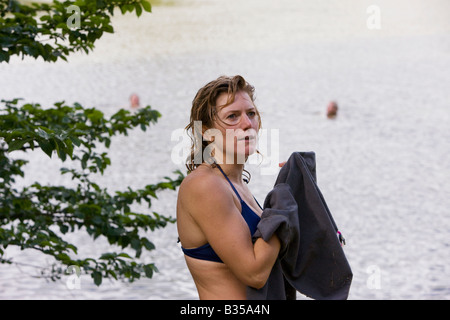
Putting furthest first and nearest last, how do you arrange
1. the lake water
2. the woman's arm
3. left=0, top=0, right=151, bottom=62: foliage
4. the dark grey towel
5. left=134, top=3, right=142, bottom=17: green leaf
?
the lake water, left=134, top=3, right=142, bottom=17: green leaf, left=0, top=0, right=151, bottom=62: foliage, the dark grey towel, the woman's arm

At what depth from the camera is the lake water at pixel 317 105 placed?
7293 mm

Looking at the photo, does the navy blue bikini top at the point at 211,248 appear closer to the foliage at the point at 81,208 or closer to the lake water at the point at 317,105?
the lake water at the point at 317,105

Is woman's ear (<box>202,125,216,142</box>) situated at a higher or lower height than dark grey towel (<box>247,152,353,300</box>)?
higher

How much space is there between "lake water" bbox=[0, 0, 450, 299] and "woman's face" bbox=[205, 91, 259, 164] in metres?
1.62

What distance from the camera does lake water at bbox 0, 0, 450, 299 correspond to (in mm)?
7293

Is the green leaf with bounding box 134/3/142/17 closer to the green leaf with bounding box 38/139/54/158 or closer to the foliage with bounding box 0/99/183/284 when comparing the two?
the foliage with bounding box 0/99/183/284

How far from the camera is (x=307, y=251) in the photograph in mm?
1918

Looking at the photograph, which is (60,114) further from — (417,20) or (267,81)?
(417,20)

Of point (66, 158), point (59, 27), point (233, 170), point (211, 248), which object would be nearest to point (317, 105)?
point (66, 158)

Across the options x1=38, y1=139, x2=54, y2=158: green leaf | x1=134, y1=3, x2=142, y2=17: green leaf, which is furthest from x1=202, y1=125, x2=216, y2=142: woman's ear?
x1=134, y1=3, x2=142, y2=17: green leaf

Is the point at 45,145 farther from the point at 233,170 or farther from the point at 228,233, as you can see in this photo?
the point at 228,233

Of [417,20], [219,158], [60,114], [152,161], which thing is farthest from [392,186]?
[417,20]

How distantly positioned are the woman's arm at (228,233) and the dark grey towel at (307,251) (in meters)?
0.07
